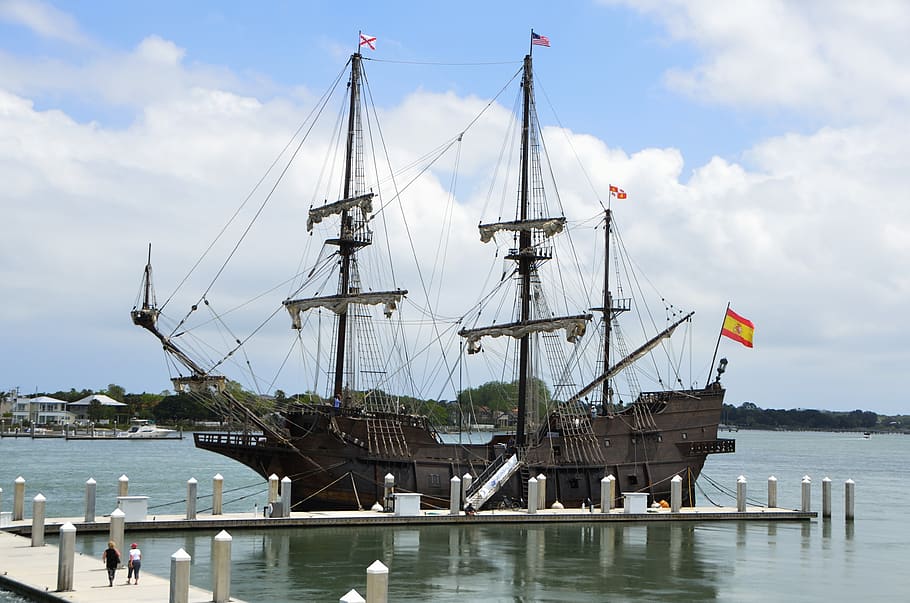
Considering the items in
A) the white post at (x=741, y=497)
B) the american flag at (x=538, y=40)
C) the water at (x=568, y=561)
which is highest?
the american flag at (x=538, y=40)

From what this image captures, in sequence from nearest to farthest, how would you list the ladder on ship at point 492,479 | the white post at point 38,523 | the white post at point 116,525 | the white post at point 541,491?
the white post at point 116,525, the white post at point 38,523, the ladder on ship at point 492,479, the white post at point 541,491

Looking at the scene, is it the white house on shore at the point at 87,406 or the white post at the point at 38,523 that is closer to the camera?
the white post at the point at 38,523

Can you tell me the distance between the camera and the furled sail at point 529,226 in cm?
4281

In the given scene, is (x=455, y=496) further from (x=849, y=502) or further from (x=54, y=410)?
(x=54, y=410)

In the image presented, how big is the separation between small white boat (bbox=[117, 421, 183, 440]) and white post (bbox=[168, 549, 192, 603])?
130256 millimetres

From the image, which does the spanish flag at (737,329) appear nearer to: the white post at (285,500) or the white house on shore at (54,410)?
the white post at (285,500)

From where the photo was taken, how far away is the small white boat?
479ft

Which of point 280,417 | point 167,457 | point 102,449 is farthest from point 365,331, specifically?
Result: point 102,449

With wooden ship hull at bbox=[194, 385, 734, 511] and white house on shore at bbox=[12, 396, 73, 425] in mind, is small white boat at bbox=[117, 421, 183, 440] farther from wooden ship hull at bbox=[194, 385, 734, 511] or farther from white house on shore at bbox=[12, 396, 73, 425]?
wooden ship hull at bbox=[194, 385, 734, 511]

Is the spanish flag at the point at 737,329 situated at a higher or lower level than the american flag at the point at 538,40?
lower

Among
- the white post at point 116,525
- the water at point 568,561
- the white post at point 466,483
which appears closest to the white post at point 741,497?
the water at point 568,561

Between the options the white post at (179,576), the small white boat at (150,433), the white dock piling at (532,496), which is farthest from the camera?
the small white boat at (150,433)

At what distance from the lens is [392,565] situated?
27.2m

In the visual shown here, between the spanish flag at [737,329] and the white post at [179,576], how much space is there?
30.9 metres
